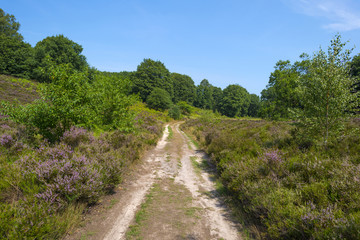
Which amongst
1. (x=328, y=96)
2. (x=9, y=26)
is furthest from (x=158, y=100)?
(x=9, y=26)

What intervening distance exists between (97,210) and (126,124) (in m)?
8.96

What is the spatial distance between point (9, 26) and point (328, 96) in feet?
351

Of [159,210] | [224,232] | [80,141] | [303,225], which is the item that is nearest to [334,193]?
[303,225]

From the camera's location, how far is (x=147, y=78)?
73.3 meters

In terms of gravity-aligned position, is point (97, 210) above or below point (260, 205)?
below

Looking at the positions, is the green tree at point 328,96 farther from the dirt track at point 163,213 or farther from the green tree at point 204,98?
the green tree at point 204,98

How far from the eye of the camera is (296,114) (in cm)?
849

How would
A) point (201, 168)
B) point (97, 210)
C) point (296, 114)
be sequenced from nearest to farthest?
point (97, 210)
point (296, 114)
point (201, 168)

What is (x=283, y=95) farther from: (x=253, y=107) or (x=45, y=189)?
(x=253, y=107)

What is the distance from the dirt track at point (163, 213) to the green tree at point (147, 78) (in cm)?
6527

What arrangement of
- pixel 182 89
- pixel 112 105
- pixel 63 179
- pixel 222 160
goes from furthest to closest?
1. pixel 182 89
2. pixel 112 105
3. pixel 222 160
4. pixel 63 179

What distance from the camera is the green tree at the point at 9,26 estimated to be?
68000mm

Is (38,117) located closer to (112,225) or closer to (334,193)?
(112,225)

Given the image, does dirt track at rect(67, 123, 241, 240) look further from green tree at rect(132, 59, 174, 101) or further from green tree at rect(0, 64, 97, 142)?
green tree at rect(132, 59, 174, 101)
